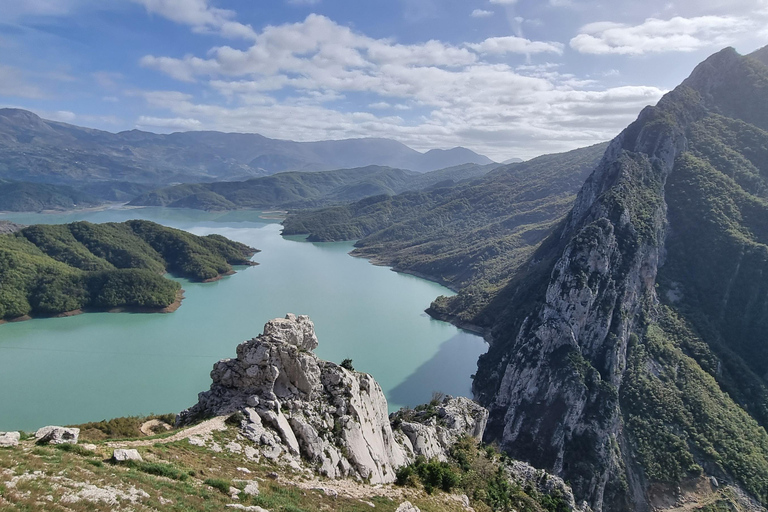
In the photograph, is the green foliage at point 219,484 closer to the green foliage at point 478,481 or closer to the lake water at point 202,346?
the green foliage at point 478,481

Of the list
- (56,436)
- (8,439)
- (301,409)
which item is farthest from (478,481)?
(8,439)

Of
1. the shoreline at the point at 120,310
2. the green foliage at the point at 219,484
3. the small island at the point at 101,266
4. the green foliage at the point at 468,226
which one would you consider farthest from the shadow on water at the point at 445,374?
the small island at the point at 101,266

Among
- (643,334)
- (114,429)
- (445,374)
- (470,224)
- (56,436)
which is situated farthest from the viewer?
(470,224)

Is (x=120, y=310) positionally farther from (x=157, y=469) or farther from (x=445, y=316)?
(x=157, y=469)

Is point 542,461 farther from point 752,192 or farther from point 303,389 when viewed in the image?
point 752,192

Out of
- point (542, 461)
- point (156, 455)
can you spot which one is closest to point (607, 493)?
point (542, 461)

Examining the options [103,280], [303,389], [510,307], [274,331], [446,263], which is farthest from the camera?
[446,263]
